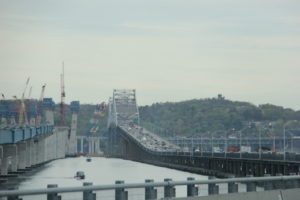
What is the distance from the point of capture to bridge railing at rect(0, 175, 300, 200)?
63.0 feet

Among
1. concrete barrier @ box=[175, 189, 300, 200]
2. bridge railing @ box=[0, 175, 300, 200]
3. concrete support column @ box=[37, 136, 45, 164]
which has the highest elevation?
bridge railing @ box=[0, 175, 300, 200]

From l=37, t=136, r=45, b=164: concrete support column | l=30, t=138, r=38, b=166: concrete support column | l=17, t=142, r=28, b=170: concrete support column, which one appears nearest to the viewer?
l=17, t=142, r=28, b=170: concrete support column

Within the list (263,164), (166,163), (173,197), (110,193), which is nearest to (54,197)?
(110,193)

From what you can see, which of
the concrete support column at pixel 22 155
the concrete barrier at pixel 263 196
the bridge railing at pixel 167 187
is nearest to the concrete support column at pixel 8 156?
the concrete support column at pixel 22 155

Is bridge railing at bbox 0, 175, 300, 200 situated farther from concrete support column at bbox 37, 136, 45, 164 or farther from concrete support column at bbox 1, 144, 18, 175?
concrete support column at bbox 37, 136, 45, 164

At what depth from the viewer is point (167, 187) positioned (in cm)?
2184

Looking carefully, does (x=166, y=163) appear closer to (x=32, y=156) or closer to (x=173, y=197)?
(x=32, y=156)

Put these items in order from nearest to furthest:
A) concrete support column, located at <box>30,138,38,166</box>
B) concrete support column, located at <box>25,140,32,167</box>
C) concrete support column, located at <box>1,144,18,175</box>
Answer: concrete support column, located at <box>1,144,18,175</box>, concrete support column, located at <box>25,140,32,167</box>, concrete support column, located at <box>30,138,38,166</box>

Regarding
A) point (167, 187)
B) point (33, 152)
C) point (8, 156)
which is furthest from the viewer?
point (33, 152)

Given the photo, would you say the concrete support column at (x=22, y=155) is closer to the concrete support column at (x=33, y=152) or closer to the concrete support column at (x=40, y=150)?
the concrete support column at (x=33, y=152)

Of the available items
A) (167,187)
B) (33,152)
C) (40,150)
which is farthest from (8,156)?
(167,187)

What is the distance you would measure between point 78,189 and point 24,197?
116 centimetres

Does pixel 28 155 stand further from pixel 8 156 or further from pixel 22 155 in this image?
pixel 8 156

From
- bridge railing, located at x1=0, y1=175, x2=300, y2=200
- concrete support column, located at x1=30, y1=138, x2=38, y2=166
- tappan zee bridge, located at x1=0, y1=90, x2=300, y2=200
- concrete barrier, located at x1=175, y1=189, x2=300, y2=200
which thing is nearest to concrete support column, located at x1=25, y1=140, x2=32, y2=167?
tappan zee bridge, located at x1=0, y1=90, x2=300, y2=200
